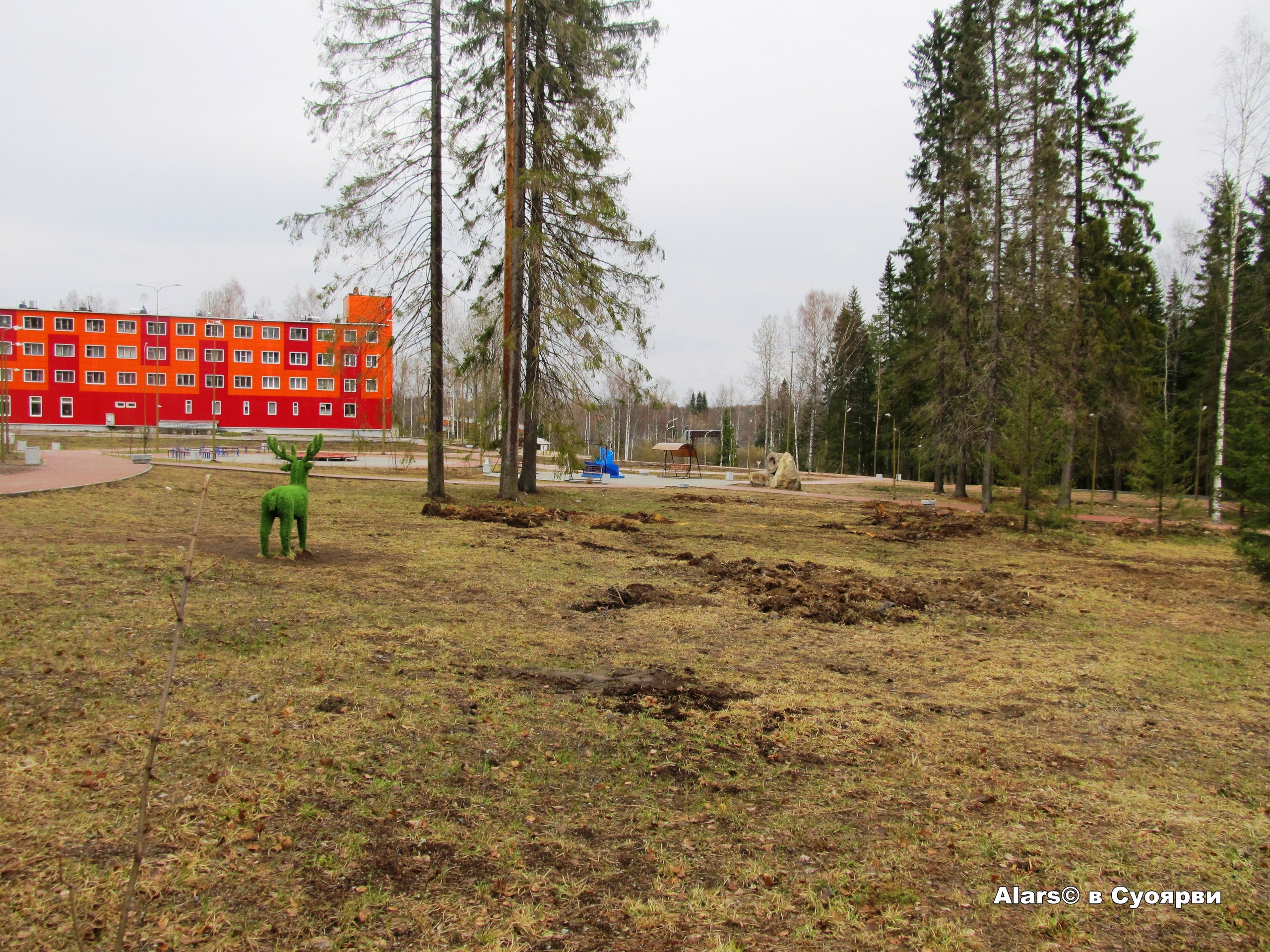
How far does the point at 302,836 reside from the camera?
3145 millimetres

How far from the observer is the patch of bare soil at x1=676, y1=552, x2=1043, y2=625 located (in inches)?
335

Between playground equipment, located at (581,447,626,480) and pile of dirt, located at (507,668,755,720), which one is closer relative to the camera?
pile of dirt, located at (507,668,755,720)

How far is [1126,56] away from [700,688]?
27.4 metres

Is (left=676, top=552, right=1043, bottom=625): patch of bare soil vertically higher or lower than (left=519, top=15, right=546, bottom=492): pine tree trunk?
lower

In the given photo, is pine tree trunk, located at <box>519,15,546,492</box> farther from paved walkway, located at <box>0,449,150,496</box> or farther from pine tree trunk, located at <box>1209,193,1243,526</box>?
pine tree trunk, located at <box>1209,193,1243,526</box>

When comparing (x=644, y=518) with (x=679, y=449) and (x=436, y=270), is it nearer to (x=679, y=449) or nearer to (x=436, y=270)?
(x=436, y=270)

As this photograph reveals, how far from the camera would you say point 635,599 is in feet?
27.8

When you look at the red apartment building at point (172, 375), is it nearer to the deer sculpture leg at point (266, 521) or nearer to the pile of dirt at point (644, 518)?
the pile of dirt at point (644, 518)

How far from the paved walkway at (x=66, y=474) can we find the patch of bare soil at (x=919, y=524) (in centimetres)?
1530

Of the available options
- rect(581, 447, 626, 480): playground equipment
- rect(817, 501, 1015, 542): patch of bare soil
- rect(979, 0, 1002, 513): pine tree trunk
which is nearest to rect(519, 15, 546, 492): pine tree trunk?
rect(817, 501, 1015, 542): patch of bare soil

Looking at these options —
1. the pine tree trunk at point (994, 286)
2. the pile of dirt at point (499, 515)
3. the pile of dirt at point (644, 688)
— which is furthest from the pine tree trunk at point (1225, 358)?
the pile of dirt at point (644, 688)

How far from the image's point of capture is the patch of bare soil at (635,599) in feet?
26.4

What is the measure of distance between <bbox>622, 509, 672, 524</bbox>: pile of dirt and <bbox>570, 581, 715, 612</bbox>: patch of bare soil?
280 inches

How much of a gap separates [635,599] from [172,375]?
59098 mm
